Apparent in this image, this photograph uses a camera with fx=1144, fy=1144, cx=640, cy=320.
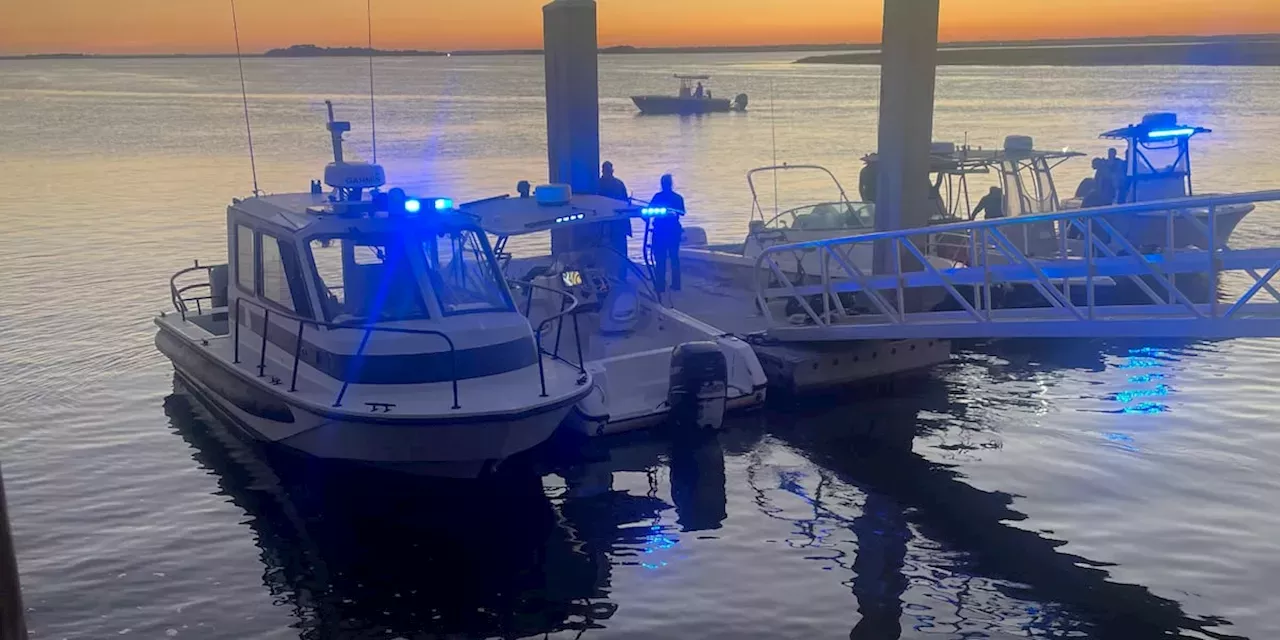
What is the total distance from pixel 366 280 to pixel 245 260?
1981 mm

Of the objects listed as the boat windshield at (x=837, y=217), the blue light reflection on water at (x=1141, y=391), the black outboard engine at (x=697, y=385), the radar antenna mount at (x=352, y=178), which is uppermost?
the radar antenna mount at (x=352, y=178)

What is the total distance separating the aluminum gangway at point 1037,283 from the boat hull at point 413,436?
166 inches

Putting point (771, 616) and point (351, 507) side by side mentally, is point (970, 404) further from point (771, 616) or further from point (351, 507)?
point (351, 507)

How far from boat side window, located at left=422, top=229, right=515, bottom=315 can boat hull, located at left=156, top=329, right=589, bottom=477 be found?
1.53 m

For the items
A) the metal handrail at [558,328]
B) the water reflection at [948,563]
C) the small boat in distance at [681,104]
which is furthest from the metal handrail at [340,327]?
the small boat in distance at [681,104]

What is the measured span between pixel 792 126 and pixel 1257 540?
2692 inches

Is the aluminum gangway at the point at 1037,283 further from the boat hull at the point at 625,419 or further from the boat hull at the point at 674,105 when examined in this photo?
the boat hull at the point at 674,105

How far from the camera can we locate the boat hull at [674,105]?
92.1 meters

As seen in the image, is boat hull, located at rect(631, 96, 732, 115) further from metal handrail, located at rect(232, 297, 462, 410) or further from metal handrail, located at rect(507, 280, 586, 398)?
metal handrail, located at rect(232, 297, 462, 410)

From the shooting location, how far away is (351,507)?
1066 centimetres

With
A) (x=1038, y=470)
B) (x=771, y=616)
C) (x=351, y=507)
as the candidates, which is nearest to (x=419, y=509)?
(x=351, y=507)

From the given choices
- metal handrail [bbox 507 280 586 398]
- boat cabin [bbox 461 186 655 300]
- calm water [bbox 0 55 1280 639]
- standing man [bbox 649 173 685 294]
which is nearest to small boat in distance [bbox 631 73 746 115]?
calm water [bbox 0 55 1280 639]

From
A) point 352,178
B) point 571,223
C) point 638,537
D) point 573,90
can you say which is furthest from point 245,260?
point 573,90

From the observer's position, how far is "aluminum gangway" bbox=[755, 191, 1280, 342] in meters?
9.90
